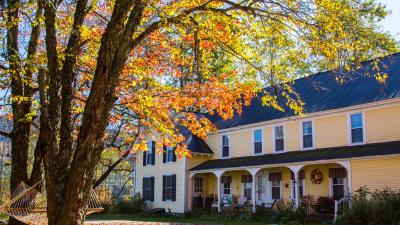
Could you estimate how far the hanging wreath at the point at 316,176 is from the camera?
69.2ft

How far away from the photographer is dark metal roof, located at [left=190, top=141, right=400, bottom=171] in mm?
18027

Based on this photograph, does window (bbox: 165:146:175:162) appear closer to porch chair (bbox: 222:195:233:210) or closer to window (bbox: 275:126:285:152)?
porch chair (bbox: 222:195:233:210)

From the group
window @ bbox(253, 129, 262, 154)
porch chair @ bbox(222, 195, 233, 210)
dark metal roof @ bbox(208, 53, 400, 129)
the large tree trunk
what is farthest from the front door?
the large tree trunk

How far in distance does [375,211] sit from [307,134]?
25.7ft

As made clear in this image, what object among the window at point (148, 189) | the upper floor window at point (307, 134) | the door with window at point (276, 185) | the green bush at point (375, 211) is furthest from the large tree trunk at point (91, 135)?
the window at point (148, 189)

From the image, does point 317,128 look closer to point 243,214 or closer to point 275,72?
point 243,214

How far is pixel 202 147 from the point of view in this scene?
28672mm

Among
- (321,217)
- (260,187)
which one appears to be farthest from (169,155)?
(321,217)

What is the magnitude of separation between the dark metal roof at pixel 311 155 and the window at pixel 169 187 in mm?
2077

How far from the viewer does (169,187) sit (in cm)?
2905

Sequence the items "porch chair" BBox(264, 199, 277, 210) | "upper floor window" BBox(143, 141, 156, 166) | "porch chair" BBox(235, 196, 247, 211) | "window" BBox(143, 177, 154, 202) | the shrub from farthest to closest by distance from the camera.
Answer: "upper floor window" BBox(143, 141, 156, 166) < "window" BBox(143, 177, 154, 202) < "porch chair" BBox(235, 196, 247, 211) < "porch chair" BBox(264, 199, 277, 210) < the shrub

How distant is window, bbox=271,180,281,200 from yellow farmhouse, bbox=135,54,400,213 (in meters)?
0.05

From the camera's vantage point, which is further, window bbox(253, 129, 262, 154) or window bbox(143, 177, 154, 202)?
A: window bbox(143, 177, 154, 202)

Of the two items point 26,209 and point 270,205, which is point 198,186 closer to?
point 270,205
